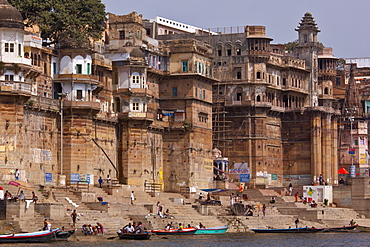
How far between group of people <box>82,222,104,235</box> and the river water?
0.33 metres

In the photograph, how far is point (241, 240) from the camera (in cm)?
7206

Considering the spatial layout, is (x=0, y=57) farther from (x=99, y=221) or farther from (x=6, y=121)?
(x=99, y=221)

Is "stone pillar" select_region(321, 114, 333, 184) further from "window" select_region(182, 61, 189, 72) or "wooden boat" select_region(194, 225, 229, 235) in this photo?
"wooden boat" select_region(194, 225, 229, 235)

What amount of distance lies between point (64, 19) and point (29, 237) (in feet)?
82.9

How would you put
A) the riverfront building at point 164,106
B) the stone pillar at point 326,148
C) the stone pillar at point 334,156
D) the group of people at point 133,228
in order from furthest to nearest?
the stone pillar at point 334,156 < the stone pillar at point 326,148 < the riverfront building at point 164,106 < the group of people at point 133,228

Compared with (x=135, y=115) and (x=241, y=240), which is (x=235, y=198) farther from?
(x=241, y=240)

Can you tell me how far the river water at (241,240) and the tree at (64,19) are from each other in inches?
675

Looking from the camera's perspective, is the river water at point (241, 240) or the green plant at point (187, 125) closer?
the river water at point (241, 240)

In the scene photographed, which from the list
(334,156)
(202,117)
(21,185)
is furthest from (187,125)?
(21,185)

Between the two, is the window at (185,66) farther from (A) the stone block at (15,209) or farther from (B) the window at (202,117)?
(A) the stone block at (15,209)

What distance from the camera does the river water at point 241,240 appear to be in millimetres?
65062

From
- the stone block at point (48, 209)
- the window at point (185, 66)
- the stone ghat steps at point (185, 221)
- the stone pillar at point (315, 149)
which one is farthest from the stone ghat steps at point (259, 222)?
the stone pillar at point (315, 149)

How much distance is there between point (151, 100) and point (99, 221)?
73.7 ft

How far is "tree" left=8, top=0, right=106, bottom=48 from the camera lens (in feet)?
262
